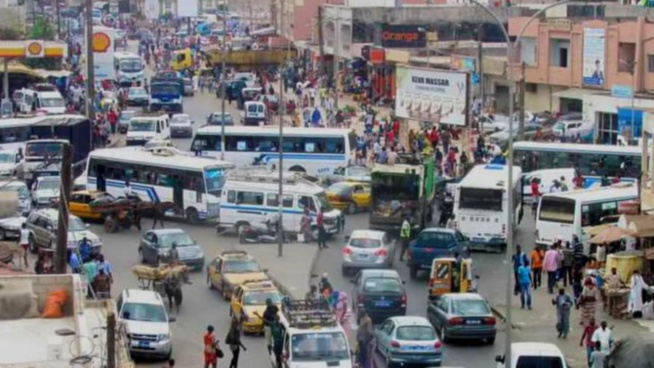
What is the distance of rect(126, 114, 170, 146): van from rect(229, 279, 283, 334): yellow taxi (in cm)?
2843

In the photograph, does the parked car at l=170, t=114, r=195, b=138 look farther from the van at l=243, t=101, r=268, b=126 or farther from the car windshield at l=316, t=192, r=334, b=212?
the car windshield at l=316, t=192, r=334, b=212

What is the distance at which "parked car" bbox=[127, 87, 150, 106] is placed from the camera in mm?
78375

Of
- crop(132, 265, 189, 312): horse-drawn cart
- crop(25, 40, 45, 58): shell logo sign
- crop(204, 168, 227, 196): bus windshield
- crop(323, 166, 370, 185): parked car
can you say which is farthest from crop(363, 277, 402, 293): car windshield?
crop(25, 40, 45, 58): shell logo sign

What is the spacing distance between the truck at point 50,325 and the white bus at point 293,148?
96.0 ft

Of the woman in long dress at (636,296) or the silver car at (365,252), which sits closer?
the woman in long dress at (636,296)

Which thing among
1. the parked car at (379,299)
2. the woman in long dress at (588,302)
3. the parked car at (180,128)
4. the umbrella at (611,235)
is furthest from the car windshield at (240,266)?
the parked car at (180,128)

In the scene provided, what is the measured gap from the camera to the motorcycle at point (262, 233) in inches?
1693

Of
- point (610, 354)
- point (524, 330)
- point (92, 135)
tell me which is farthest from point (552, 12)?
point (610, 354)

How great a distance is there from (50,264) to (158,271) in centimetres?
257

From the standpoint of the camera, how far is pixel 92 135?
190ft

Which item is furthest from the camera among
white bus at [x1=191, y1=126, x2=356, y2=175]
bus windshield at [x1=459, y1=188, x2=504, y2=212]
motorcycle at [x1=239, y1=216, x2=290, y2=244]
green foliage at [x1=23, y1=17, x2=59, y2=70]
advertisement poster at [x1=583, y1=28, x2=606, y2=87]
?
green foliage at [x1=23, y1=17, x2=59, y2=70]

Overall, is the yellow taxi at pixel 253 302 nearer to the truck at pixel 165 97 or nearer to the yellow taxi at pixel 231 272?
the yellow taxi at pixel 231 272

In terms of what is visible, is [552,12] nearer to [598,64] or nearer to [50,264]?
[598,64]

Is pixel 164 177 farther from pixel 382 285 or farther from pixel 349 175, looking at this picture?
pixel 382 285
